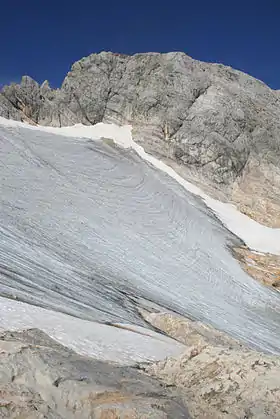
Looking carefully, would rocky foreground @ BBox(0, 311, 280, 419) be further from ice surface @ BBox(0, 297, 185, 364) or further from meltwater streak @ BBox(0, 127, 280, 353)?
meltwater streak @ BBox(0, 127, 280, 353)

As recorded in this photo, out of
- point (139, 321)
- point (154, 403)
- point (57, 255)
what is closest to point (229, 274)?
point (57, 255)

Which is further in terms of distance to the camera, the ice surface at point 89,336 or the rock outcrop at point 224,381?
the ice surface at point 89,336

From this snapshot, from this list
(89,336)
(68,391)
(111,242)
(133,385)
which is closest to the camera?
(68,391)

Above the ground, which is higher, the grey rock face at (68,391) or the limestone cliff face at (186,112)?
the limestone cliff face at (186,112)

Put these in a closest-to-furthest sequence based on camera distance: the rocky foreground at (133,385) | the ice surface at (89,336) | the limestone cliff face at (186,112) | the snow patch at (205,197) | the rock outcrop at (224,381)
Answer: the rocky foreground at (133,385)
the rock outcrop at (224,381)
the ice surface at (89,336)
the snow patch at (205,197)
the limestone cliff face at (186,112)

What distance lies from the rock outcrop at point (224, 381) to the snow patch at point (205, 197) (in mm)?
29212

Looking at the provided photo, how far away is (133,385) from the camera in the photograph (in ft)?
24.5

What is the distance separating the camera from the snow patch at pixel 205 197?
38.8 meters

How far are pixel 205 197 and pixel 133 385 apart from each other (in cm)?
3625

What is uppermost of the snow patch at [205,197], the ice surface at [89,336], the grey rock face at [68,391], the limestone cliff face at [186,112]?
the limestone cliff face at [186,112]

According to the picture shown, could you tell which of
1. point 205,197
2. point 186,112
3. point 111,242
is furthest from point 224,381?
point 186,112

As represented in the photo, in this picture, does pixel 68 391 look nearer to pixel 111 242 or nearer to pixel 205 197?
pixel 111 242

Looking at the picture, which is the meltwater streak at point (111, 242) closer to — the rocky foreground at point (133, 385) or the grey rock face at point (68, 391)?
the rocky foreground at point (133, 385)

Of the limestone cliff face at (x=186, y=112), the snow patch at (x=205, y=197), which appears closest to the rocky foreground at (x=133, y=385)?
the snow patch at (x=205, y=197)
